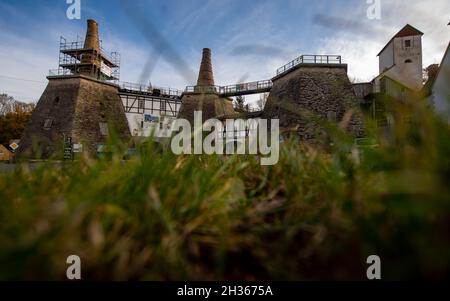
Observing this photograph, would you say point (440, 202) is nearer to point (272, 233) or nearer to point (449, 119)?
point (272, 233)

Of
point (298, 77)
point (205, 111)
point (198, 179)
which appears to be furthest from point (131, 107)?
point (198, 179)

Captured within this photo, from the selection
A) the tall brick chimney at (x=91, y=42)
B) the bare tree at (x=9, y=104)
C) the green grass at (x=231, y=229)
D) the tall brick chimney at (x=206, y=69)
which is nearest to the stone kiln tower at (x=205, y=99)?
the tall brick chimney at (x=206, y=69)

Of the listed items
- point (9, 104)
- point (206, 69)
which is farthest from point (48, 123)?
point (9, 104)

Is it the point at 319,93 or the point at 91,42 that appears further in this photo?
the point at 91,42

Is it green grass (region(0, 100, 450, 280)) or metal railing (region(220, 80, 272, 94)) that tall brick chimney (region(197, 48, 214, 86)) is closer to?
metal railing (region(220, 80, 272, 94))

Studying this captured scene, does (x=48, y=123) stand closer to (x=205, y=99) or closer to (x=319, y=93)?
(x=205, y=99)

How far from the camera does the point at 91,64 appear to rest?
1123 inches

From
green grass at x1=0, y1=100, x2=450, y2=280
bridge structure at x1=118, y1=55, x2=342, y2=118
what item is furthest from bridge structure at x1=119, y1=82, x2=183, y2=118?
green grass at x1=0, y1=100, x2=450, y2=280

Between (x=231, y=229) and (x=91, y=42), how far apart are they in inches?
1434

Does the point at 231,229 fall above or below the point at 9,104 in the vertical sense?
below

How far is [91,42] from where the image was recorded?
29203 millimetres

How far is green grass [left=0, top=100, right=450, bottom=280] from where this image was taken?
50cm

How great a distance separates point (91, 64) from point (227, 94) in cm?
1786
